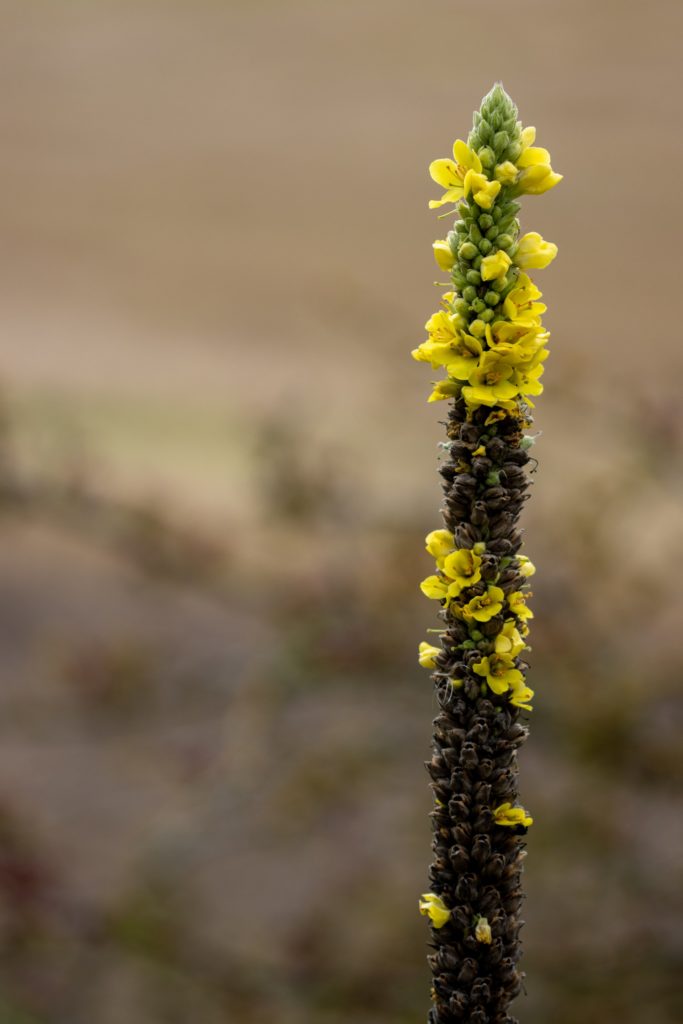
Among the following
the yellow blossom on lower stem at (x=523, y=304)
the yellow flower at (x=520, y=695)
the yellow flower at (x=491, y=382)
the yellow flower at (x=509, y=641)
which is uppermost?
the yellow blossom on lower stem at (x=523, y=304)

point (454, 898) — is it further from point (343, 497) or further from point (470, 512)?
point (343, 497)

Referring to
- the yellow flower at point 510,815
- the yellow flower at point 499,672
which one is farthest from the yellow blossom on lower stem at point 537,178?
the yellow flower at point 510,815

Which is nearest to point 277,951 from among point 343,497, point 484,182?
point 343,497

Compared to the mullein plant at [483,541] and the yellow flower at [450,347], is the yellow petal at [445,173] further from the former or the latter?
the yellow flower at [450,347]

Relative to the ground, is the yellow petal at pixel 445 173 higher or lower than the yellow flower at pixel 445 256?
Answer: higher

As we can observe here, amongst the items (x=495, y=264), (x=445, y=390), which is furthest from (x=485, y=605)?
(x=495, y=264)

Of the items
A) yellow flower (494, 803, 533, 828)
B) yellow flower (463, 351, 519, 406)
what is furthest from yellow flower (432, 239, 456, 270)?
yellow flower (494, 803, 533, 828)
